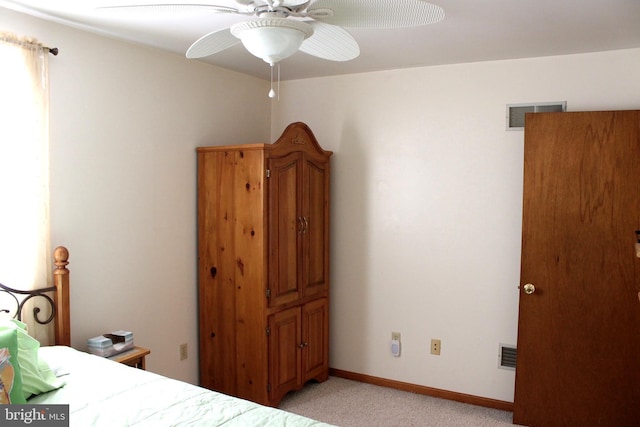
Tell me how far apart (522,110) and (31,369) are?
10.2ft

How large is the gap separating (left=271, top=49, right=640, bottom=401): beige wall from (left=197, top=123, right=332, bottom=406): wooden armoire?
419 mm

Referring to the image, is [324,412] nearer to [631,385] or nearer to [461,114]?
[631,385]

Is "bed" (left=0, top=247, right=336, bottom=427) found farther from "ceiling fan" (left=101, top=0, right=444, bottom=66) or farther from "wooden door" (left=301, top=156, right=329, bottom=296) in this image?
"wooden door" (left=301, top=156, right=329, bottom=296)

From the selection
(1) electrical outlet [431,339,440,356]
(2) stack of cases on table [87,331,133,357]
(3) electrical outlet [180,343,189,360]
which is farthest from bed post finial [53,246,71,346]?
(1) electrical outlet [431,339,440,356]

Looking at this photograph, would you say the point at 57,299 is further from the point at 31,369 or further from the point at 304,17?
the point at 304,17

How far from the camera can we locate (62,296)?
8.66 feet

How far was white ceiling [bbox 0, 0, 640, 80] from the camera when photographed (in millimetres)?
2420

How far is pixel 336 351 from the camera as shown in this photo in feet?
13.8

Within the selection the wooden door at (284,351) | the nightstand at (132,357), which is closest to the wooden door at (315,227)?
the wooden door at (284,351)

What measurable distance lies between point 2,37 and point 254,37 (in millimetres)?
1439

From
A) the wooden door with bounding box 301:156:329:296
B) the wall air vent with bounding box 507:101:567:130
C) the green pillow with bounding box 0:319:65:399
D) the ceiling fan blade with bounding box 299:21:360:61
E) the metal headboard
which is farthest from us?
the wooden door with bounding box 301:156:329:296

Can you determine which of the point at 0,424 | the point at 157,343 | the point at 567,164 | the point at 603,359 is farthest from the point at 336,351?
the point at 0,424

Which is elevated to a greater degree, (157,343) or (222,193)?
(222,193)

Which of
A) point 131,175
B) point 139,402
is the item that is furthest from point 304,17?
point 131,175
